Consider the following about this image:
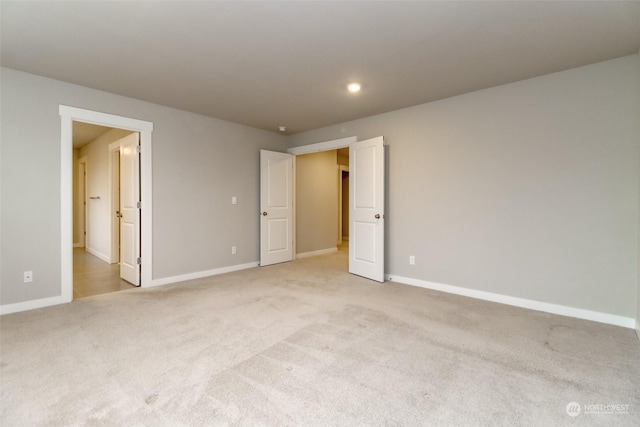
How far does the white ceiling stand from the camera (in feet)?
6.59

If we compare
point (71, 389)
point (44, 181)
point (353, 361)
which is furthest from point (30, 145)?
point (353, 361)

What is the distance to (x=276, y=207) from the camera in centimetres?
539

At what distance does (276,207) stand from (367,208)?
1.86m

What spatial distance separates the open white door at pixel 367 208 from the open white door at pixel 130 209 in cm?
299

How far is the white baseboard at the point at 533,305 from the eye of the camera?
2689 mm

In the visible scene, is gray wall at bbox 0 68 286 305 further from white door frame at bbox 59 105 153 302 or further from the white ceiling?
the white ceiling

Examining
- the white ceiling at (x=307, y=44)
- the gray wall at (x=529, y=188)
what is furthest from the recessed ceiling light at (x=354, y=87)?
the gray wall at (x=529, y=188)

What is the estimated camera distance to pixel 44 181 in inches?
122

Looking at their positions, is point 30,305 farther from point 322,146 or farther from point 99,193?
point 322,146

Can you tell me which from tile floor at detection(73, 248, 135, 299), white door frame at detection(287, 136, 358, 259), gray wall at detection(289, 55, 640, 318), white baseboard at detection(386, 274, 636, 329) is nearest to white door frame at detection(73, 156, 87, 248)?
tile floor at detection(73, 248, 135, 299)

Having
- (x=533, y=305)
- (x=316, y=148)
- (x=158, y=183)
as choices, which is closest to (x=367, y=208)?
(x=316, y=148)

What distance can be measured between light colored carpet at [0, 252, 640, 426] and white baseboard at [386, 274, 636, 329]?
0.15 meters

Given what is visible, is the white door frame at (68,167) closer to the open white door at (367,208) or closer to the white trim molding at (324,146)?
the white trim molding at (324,146)

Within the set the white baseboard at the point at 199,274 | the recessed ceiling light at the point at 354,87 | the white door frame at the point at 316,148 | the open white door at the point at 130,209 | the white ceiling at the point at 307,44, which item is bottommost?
the white baseboard at the point at 199,274
